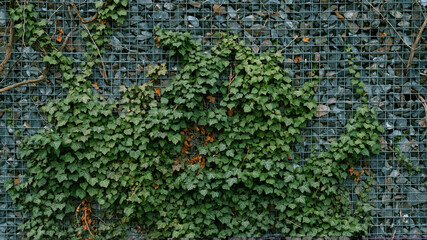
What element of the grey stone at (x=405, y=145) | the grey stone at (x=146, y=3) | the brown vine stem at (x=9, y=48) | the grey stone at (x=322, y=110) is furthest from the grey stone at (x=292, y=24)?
the brown vine stem at (x=9, y=48)

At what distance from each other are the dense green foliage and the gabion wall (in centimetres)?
13

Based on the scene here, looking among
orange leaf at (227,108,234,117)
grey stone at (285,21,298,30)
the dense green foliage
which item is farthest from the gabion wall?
orange leaf at (227,108,234,117)

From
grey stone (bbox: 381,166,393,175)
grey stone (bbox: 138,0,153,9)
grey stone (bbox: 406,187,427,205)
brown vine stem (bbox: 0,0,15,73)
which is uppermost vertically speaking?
grey stone (bbox: 138,0,153,9)

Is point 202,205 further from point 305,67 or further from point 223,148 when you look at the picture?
point 305,67

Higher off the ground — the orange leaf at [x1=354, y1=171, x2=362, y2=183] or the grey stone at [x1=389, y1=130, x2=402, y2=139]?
the grey stone at [x1=389, y1=130, x2=402, y2=139]

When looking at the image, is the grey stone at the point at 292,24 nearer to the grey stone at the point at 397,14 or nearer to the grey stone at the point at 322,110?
the grey stone at the point at 322,110

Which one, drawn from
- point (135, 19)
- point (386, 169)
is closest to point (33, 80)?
point (135, 19)

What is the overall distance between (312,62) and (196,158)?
1.51m

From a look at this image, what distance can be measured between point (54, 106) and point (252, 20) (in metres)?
2.14

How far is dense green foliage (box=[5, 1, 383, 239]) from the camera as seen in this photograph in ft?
13.3

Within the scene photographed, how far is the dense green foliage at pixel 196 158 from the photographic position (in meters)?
4.04

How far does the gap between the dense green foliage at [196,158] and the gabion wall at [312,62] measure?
0.13 m

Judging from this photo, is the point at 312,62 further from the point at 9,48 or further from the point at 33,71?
→ the point at 9,48

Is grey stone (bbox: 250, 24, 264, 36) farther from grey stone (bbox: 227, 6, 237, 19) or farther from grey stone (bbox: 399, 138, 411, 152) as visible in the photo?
grey stone (bbox: 399, 138, 411, 152)
